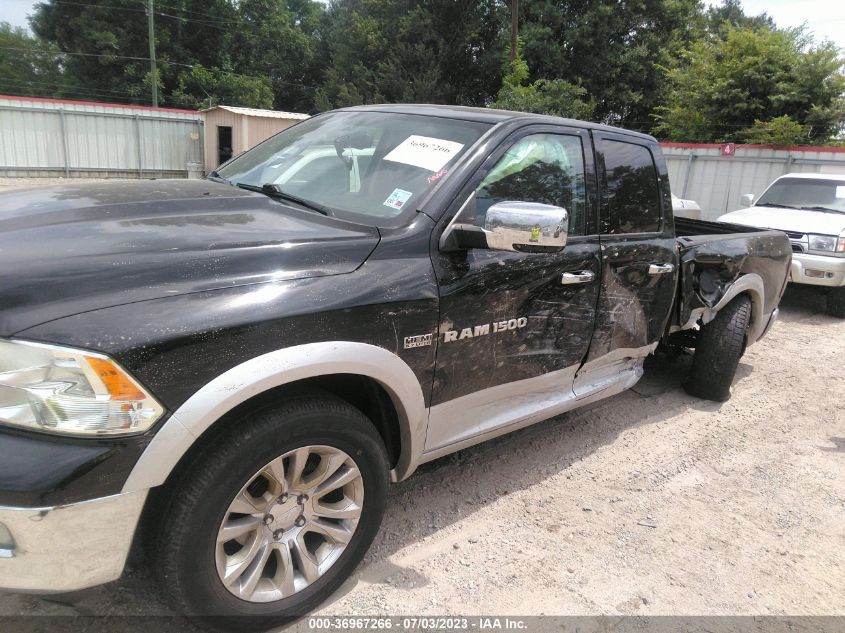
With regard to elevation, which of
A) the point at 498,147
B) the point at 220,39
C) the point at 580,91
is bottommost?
the point at 498,147

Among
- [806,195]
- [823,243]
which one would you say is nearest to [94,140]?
[806,195]

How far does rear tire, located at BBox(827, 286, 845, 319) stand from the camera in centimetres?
779

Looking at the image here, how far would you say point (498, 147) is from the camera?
279cm

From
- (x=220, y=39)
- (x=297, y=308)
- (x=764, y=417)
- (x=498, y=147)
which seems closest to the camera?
(x=297, y=308)

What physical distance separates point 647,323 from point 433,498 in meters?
1.67

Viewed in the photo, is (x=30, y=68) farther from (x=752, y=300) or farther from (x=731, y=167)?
(x=752, y=300)

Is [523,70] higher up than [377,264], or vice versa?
[523,70]

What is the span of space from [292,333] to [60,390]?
66cm

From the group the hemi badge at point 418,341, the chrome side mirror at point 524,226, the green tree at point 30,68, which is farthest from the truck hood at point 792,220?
the green tree at point 30,68

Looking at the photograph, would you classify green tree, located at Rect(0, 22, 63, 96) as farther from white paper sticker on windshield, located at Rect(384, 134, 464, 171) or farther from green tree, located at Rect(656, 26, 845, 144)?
white paper sticker on windshield, located at Rect(384, 134, 464, 171)

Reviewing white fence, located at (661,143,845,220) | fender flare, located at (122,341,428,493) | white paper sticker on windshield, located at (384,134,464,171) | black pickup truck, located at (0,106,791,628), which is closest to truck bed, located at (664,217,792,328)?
black pickup truck, located at (0,106,791,628)

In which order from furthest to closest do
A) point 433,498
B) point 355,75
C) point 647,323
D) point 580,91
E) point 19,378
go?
point 355,75, point 580,91, point 647,323, point 433,498, point 19,378

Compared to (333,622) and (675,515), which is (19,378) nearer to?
(333,622)

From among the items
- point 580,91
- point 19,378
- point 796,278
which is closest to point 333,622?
point 19,378
